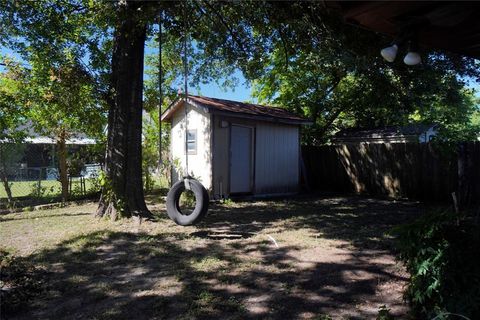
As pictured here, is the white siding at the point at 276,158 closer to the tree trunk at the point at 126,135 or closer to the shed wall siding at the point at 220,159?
the shed wall siding at the point at 220,159

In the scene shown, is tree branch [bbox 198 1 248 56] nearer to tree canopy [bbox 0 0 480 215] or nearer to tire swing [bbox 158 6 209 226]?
tree canopy [bbox 0 0 480 215]

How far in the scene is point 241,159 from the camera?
10773 mm

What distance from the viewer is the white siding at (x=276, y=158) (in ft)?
36.6

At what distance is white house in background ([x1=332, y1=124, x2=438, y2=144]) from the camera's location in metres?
14.5

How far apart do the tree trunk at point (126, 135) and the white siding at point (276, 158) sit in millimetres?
4613

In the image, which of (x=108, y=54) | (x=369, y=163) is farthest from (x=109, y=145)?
(x=369, y=163)

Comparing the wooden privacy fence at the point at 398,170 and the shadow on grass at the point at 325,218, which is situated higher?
the wooden privacy fence at the point at 398,170

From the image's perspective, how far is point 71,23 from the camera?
789cm

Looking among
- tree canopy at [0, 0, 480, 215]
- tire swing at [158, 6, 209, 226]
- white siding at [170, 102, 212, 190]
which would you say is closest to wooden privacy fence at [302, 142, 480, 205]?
tree canopy at [0, 0, 480, 215]

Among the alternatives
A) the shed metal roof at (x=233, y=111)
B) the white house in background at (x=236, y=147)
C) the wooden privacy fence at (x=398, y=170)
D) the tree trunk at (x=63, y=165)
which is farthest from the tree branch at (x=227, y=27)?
the tree trunk at (x=63, y=165)

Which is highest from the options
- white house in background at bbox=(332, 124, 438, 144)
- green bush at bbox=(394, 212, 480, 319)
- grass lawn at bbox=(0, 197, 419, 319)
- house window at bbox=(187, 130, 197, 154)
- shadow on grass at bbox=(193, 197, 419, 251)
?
white house in background at bbox=(332, 124, 438, 144)

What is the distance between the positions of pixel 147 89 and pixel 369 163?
770 centimetres

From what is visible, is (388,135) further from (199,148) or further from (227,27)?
(227,27)

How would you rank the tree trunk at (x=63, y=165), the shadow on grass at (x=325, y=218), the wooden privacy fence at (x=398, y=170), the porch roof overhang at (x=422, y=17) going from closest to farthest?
the porch roof overhang at (x=422, y=17) → the shadow on grass at (x=325, y=218) → the wooden privacy fence at (x=398, y=170) → the tree trunk at (x=63, y=165)
